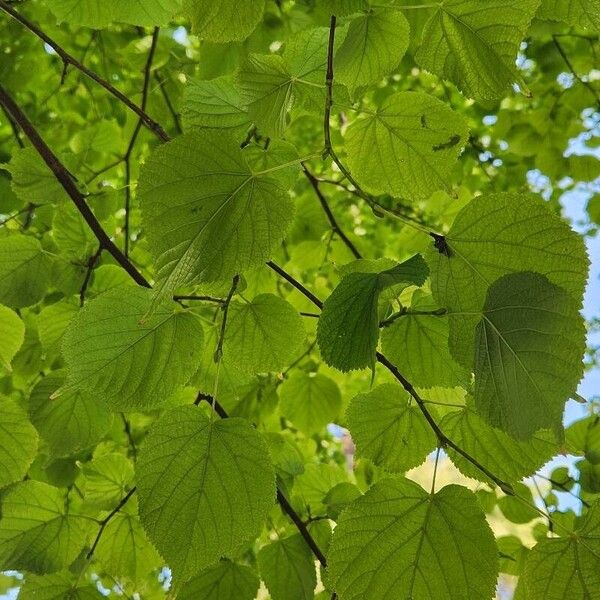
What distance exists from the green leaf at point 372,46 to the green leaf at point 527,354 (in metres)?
0.22

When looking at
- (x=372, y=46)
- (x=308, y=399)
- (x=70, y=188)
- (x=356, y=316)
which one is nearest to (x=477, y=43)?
(x=372, y=46)

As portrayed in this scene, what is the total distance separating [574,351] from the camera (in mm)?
391

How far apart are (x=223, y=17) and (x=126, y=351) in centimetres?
29

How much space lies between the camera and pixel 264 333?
0.69 metres

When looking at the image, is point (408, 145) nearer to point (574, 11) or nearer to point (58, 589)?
point (574, 11)

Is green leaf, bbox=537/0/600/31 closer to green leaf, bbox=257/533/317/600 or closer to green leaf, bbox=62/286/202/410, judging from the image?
green leaf, bbox=62/286/202/410

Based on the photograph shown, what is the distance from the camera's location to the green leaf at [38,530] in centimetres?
77

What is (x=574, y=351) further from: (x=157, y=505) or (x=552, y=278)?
(x=157, y=505)

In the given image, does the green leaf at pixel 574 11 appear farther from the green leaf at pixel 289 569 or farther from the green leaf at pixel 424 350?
the green leaf at pixel 289 569

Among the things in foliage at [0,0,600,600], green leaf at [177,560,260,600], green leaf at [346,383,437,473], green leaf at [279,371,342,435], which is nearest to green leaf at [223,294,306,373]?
foliage at [0,0,600,600]

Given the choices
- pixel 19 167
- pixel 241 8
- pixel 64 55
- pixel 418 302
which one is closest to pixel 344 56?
pixel 241 8

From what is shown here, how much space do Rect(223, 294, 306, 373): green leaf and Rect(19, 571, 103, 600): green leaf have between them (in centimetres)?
34

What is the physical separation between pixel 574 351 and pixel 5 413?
0.56 metres

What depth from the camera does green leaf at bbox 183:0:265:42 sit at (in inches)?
17.0
